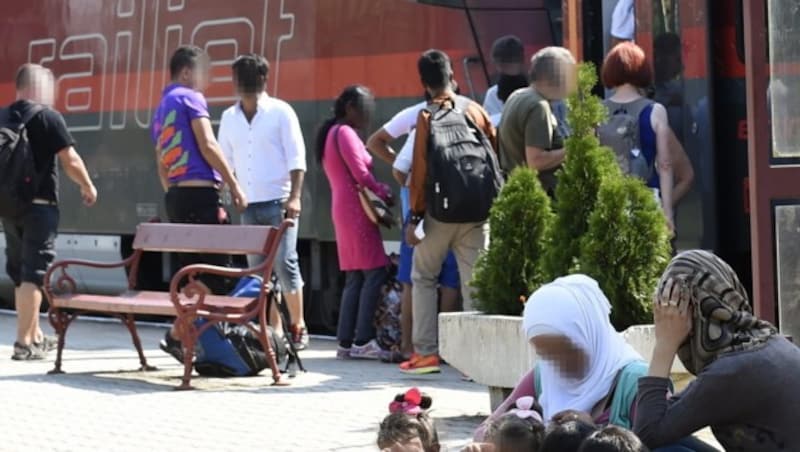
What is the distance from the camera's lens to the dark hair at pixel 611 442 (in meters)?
3.84

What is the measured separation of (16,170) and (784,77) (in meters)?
5.31

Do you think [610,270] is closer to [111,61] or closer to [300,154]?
[300,154]

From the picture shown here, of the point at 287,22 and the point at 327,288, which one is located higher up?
the point at 287,22

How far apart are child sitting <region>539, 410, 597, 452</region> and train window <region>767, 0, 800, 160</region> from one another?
306 cm

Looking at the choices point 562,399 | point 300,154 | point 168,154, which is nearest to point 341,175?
point 300,154

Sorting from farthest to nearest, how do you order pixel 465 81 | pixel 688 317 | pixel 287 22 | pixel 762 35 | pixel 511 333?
pixel 287 22 < pixel 465 81 < pixel 511 333 < pixel 762 35 < pixel 688 317

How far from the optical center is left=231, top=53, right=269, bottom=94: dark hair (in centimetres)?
1061

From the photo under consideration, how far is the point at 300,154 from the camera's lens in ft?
35.7

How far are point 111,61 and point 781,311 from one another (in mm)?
8545

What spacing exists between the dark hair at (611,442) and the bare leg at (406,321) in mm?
6522

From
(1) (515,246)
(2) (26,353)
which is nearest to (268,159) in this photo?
(2) (26,353)

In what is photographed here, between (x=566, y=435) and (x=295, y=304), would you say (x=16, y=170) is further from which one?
(x=566, y=435)

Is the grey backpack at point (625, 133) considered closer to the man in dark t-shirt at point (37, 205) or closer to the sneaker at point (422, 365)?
the sneaker at point (422, 365)

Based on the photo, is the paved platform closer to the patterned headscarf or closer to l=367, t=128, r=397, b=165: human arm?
l=367, t=128, r=397, b=165: human arm
